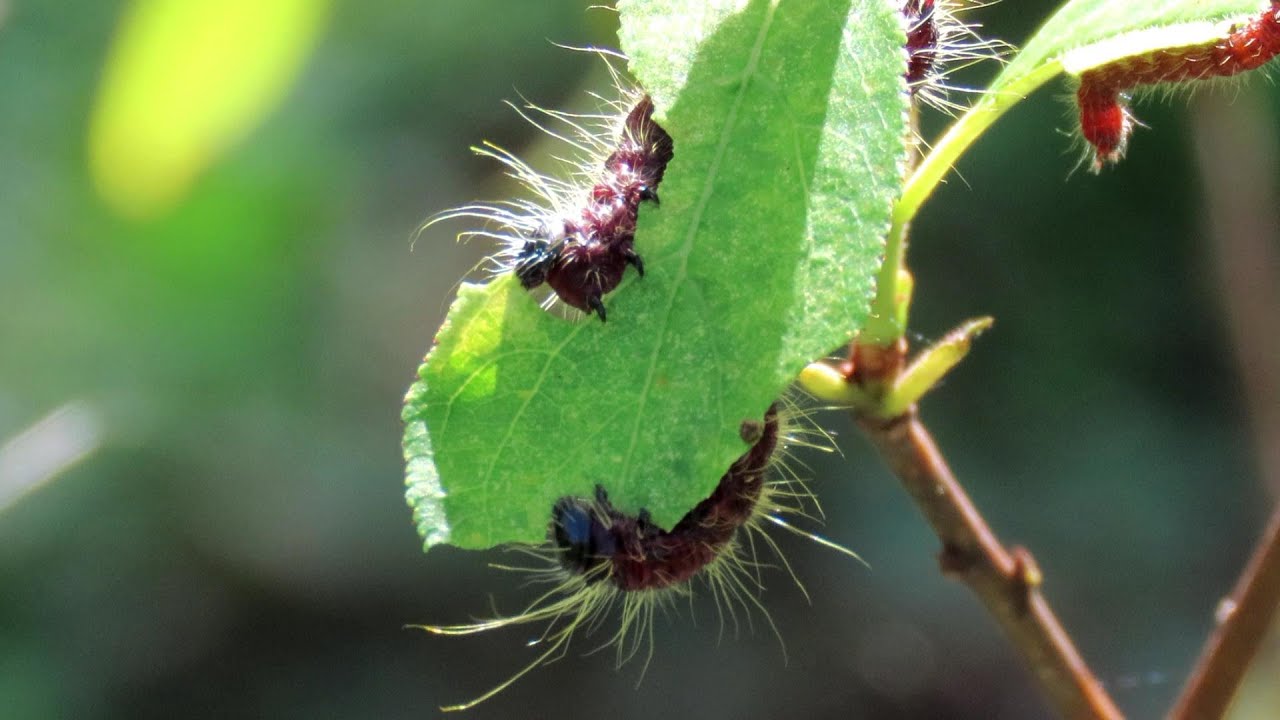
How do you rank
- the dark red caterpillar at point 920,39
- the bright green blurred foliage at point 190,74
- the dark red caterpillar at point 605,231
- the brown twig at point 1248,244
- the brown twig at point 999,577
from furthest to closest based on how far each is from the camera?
the brown twig at point 1248,244
the bright green blurred foliage at point 190,74
the brown twig at point 999,577
the dark red caterpillar at point 920,39
the dark red caterpillar at point 605,231

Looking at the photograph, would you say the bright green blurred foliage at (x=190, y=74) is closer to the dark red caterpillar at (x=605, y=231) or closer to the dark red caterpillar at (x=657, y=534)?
the dark red caterpillar at (x=605, y=231)

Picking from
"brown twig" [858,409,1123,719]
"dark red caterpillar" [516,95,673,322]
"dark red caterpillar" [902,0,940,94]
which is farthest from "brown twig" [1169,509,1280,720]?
"dark red caterpillar" [516,95,673,322]

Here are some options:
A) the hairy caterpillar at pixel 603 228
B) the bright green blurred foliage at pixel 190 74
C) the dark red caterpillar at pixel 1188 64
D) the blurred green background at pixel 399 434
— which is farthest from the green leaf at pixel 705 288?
the blurred green background at pixel 399 434

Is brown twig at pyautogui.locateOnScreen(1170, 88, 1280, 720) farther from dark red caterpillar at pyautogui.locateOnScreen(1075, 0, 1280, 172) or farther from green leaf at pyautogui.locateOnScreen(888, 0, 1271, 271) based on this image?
green leaf at pyautogui.locateOnScreen(888, 0, 1271, 271)

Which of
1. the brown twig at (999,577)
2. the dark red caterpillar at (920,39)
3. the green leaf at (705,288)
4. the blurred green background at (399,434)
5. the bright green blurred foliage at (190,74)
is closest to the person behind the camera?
the green leaf at (705,288)

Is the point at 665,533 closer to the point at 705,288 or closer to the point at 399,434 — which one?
the point at 705,288

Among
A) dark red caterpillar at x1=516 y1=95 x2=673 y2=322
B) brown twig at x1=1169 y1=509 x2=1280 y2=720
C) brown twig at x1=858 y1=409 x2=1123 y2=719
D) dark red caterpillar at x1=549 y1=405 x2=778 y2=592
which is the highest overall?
dark red caterpillar at x1=516 y1=95 x2=673 y2=322
